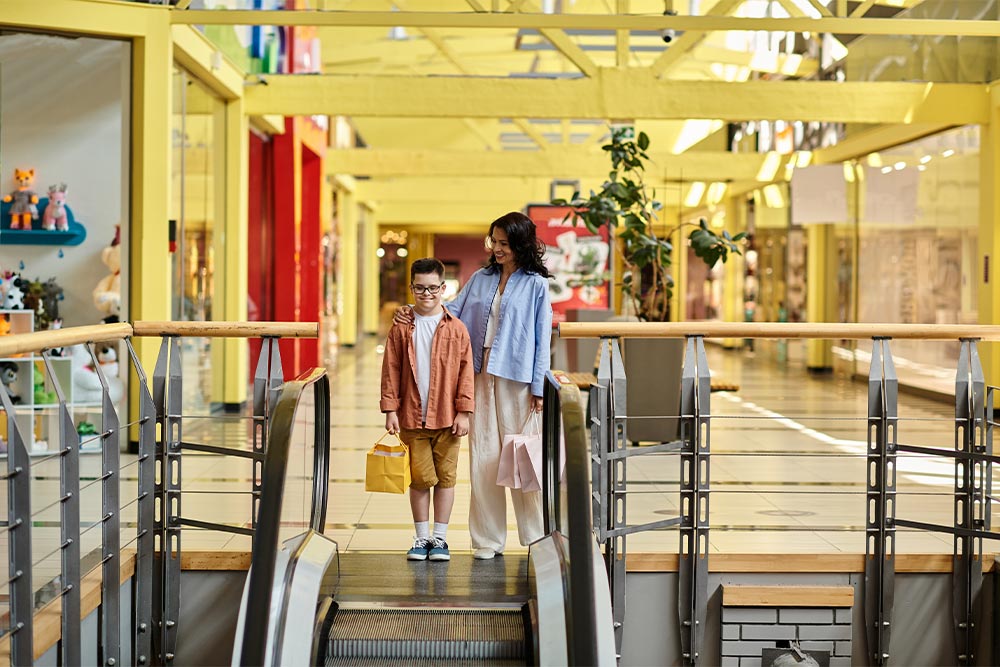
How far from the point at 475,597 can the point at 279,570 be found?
0.77 m

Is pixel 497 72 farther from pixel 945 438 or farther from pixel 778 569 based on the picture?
pixel 778 569

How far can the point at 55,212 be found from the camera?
8.02m

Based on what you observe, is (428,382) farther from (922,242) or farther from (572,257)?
(922,242)

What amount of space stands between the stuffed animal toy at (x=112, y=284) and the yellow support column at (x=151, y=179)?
0.09m

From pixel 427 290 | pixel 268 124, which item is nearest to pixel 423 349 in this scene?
pixel 427 290

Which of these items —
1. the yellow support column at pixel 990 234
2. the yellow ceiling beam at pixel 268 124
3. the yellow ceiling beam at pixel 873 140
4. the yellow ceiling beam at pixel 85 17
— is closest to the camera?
the yellow ceiling beam at pixel 85 17

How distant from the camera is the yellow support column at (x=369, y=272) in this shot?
86.1ft

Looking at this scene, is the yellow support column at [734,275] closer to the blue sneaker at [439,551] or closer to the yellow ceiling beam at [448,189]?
the yellow ceiling beam at [448,189]

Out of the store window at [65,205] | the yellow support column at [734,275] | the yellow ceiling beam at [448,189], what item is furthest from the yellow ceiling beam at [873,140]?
the yellow ceiling beam at [448,189]

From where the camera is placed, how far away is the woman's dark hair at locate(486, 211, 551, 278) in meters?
→ 4.91

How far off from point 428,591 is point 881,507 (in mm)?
1866

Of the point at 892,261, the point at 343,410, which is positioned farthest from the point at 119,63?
the point at 892,261

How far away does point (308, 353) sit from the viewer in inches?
557

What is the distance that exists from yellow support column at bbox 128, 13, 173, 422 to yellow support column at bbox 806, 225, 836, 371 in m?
10.5
